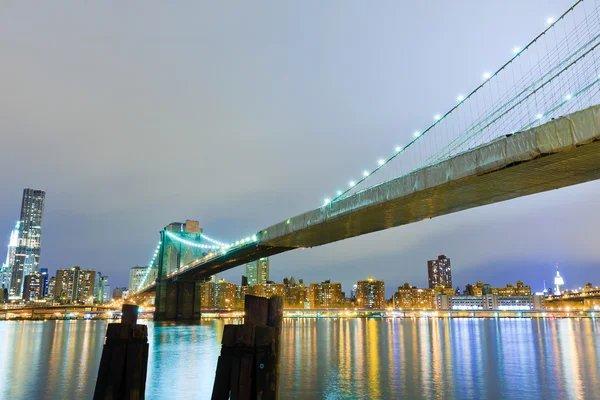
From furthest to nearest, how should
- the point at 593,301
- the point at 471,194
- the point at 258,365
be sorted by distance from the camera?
the point at 593,301, the point at 471,194, the point at 258,365

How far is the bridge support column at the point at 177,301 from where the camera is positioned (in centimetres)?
7225

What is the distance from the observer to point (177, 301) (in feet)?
245

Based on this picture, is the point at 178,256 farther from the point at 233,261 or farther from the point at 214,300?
the point at 214,300

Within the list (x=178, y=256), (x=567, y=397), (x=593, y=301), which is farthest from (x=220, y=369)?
(x=593, y=301)

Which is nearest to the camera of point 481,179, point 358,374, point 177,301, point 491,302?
point 358,374

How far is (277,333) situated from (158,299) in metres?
69.1

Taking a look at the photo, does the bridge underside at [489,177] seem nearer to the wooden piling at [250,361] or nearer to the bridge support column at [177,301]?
the wooden piling at [250,361]

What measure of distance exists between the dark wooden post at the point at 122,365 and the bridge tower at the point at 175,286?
63673 millimetres

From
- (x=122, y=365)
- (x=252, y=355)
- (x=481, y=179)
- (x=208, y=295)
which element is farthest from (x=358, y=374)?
(x=208, y=295)

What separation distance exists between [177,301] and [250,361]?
69.9 m

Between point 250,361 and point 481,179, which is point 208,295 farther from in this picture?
point 250,361

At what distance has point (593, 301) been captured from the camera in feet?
514

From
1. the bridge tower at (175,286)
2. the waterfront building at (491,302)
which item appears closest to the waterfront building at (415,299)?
the waterfront building at (491,302)

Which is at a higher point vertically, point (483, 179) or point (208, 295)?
point (483, 179)
